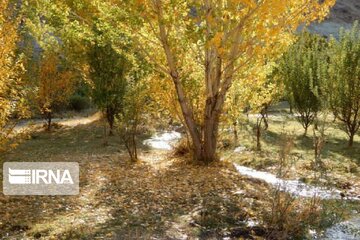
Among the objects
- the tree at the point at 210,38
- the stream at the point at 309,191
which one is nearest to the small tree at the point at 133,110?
the tree at the point at 210,38

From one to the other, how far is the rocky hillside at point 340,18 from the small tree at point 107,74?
47.0 m

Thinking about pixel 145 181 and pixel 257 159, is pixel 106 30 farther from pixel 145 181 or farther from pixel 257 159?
pixel 257 159

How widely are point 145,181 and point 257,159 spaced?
4482 mm

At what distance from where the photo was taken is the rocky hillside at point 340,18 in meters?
58.7

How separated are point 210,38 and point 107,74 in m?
7.45

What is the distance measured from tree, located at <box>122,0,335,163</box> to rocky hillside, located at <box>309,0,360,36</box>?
1965 inches

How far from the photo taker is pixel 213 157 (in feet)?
37.1

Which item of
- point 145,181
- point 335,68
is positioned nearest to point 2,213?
point 145,181

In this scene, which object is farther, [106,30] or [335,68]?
[335,68]

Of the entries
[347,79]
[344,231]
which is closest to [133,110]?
[344,231]

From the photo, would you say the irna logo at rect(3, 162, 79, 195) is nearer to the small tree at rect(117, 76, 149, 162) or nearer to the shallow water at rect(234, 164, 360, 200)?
the small tree at rect(117, 76, 149, 162)

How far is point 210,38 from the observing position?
8.42m

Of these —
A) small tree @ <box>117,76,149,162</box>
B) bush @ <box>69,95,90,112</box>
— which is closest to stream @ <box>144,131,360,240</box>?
small tree @ <box>117,76,149,162</box>

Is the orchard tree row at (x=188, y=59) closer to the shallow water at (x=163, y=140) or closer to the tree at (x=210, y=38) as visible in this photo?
the tree at (x=210, y=38)
